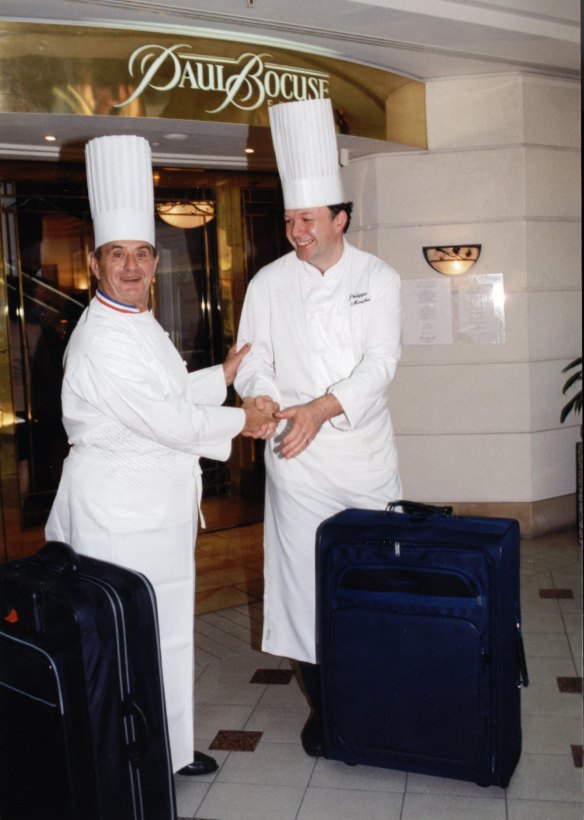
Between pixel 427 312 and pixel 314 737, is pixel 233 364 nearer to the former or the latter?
pixel 314 737

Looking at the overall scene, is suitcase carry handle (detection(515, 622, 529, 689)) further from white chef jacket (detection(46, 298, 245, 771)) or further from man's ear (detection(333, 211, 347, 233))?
man's ear (detection(333, 211, 347, 233))

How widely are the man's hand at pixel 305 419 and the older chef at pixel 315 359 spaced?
0.29 ft

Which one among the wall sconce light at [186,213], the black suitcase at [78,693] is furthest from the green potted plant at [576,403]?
the black suitcase at [78,693]

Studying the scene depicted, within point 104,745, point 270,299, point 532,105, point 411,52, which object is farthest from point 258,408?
point 532,105

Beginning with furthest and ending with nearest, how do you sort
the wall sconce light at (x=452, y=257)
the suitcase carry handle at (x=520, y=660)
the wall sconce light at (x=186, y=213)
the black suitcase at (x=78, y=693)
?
the wall sconce light at (x=186, y=213) < the wall sconce light at (x=452, y=257) < the suitcase carry handle at (x=520, y=660) < the black suitcase at (x=78, y=693)

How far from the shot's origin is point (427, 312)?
5.13 m

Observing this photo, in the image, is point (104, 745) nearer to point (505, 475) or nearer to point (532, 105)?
→ point (505, 475)

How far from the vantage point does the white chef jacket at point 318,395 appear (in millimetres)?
2717

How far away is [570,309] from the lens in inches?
206

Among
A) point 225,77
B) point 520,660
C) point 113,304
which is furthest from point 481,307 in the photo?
point 113,304

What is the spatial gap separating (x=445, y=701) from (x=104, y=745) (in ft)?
2.83

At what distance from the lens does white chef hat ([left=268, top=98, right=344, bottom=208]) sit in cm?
271

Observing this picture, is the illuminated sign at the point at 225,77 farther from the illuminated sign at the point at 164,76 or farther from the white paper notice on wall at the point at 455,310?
the white paper notice on wall at the point at 455,310

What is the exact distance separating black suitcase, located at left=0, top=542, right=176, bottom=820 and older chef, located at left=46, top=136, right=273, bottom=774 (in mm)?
200
